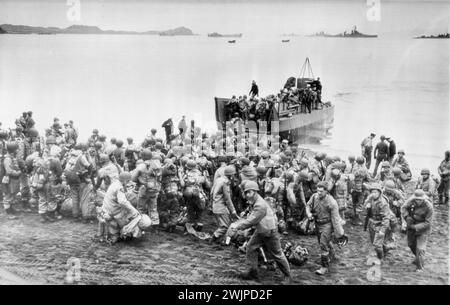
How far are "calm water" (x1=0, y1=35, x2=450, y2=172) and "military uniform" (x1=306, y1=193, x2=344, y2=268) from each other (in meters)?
5.76

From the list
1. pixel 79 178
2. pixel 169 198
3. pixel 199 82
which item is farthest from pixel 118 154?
pixel 199 82

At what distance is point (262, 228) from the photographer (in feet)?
22.4

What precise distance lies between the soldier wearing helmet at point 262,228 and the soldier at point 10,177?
5.21 m

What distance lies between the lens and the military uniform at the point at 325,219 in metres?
7.24

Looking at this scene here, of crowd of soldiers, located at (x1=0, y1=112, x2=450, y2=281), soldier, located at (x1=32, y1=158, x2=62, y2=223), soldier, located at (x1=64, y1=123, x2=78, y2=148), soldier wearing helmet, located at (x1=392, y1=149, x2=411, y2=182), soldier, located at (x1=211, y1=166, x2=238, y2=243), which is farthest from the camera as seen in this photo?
soldier, located at (x1=64, y1=123, x2=78, y2=148)

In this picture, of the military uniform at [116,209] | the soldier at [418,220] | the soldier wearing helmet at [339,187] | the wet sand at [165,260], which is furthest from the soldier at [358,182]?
the military uniform at [116,209]

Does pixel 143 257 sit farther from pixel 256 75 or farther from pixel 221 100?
pixel 256 75

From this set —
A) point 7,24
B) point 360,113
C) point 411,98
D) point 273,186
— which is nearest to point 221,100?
point 7,24

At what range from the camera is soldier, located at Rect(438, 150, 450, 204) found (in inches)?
442

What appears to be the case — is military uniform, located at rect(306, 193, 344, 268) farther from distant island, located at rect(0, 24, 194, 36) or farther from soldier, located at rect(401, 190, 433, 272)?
distant island, located at rect(0, 24, 194, 36)

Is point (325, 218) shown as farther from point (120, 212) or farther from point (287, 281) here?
point (120, 212)

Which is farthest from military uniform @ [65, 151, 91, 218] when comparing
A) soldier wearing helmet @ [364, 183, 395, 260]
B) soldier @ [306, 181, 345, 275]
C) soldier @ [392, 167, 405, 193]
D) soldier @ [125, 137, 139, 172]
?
soldier @ [392, 167, 405, 193]

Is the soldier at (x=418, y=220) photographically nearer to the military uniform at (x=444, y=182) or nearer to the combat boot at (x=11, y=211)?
the military uniform at (x=444, y=182)

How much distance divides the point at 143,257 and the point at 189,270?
0.89 metres
